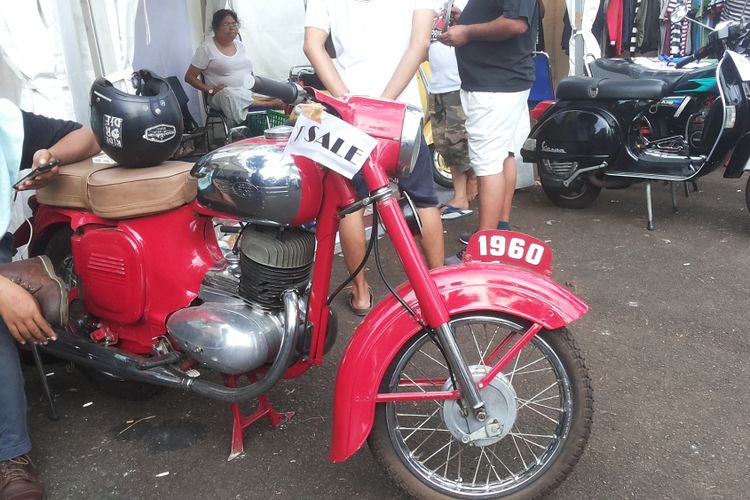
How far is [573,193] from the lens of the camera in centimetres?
481

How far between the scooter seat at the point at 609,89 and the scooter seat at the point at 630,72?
5.1 inches

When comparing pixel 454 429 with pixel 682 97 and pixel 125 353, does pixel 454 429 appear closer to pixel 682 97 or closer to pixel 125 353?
pixel 125 353

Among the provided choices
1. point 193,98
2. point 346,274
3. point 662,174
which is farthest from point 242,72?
point 662,174

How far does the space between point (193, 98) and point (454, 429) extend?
16.0 ft

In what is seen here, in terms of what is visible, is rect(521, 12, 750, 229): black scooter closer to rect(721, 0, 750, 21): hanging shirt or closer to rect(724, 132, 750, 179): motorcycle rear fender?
rect(724, 132, 750, 179): motorcycle rear fender

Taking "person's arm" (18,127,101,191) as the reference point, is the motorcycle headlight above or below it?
above

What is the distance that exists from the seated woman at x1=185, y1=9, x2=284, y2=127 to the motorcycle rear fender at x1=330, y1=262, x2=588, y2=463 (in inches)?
151

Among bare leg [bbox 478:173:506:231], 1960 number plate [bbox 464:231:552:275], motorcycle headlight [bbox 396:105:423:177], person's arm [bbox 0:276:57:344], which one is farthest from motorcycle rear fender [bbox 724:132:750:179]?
person's arm [bbox 0:276:57:344]

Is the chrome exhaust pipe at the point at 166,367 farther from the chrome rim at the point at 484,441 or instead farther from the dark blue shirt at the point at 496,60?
the dark blue shirt at the point at 496,60

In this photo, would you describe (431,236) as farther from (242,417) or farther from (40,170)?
(40,170)

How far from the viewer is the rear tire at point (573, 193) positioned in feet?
15.5

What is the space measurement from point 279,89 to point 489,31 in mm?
1901

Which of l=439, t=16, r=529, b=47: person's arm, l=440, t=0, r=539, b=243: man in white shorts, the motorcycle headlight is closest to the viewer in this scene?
the motorcycle headlight

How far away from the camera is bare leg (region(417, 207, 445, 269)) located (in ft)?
9.68
